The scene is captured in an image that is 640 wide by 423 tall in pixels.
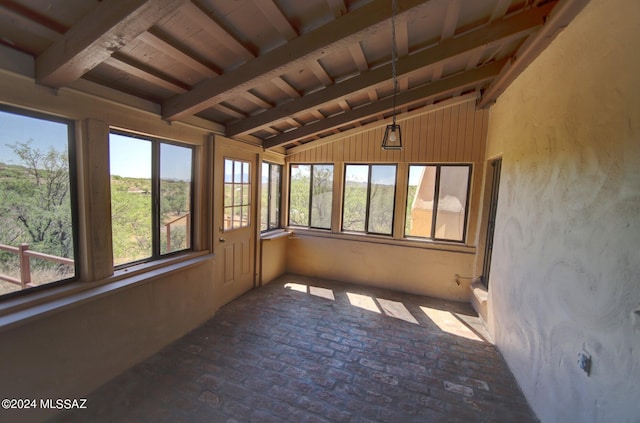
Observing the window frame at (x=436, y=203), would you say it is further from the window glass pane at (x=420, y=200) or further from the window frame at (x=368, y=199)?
the window frame at (x=368, y=199)

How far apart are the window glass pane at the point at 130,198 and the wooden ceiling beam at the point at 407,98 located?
1924 mm

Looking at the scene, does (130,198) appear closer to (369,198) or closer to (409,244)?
(369,198)

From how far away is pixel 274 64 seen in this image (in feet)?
6.49

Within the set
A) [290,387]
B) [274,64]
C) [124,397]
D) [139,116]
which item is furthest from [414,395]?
[139,116]

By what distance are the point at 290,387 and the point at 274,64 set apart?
2.62 meters

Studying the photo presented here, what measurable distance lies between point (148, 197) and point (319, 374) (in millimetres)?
2390

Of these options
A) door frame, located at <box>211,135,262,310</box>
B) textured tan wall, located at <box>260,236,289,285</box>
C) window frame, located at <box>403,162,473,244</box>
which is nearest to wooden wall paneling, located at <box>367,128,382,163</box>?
window frame, located at <box>403,162,473,244</box>

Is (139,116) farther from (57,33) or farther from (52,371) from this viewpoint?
(52,371)

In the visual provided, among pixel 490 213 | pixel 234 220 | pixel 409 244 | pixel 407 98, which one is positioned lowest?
pixel 409 244

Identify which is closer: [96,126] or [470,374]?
[96,126]

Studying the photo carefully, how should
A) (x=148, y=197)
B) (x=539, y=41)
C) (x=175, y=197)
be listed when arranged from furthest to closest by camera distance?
(x=175, y=197), (x=148, y=197), (x=539, y=41)

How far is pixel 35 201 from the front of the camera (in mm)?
1839

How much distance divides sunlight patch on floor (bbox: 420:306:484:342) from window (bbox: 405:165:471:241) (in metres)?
1.18

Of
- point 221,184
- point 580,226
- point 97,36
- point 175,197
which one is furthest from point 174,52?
point 580,226
